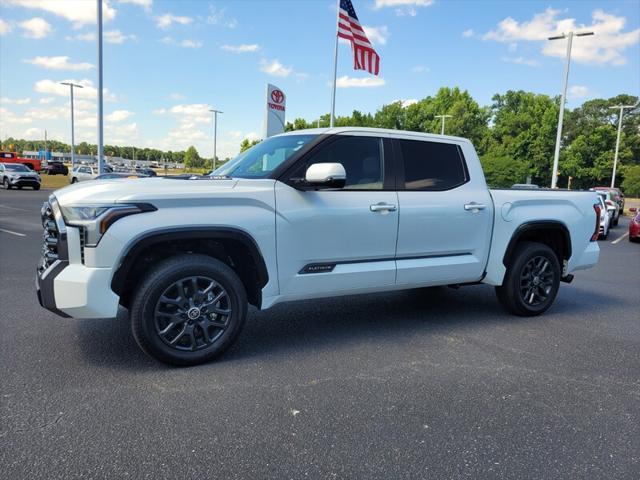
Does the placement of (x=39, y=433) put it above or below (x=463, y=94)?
below

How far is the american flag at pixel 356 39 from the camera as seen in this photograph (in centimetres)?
1552

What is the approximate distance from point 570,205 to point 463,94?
229 ft

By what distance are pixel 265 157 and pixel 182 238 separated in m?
1.21

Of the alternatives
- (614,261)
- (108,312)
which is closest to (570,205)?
(108,312)

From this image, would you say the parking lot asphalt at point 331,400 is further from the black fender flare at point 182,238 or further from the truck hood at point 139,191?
the truck hood at point 139,191

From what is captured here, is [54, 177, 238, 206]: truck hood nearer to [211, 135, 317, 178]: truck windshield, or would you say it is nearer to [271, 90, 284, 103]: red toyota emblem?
[211, 135, 317, 178]: truck windshield

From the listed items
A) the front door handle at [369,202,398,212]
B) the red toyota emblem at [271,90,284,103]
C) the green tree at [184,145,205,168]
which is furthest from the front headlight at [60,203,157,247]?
the green tree at [184,145,205,168]

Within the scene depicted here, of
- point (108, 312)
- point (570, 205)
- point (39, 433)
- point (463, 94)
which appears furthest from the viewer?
point (463, 94)

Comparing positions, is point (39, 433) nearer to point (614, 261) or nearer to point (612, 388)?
point (612, 388)

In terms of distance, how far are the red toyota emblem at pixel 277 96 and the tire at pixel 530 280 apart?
1135 cm

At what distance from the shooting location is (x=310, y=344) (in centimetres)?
441

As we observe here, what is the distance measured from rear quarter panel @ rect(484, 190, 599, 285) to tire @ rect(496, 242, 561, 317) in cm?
19

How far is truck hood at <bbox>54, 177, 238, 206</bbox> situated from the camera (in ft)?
11.1

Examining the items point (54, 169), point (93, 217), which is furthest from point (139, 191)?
point (54, 169)
